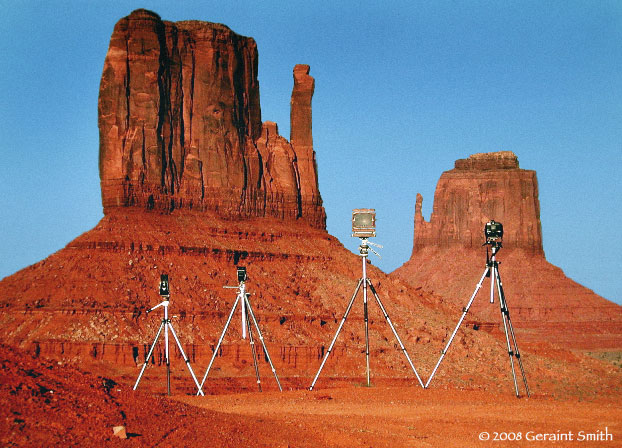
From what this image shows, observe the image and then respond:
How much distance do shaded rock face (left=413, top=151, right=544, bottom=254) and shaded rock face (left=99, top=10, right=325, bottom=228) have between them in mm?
51922

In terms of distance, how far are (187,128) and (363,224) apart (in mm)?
42510

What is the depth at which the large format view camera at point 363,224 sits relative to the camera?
99.7ft

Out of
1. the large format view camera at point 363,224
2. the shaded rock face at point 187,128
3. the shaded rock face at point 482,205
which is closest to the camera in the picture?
the large format view camera at point 363,224

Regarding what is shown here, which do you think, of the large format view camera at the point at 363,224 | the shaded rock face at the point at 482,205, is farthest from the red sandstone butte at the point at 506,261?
→ the large format view camera at the point at 363,224

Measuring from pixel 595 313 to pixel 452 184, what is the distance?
3489cm

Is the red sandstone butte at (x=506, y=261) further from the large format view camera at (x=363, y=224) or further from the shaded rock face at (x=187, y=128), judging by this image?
the large format view camera at (x=363, y=224)

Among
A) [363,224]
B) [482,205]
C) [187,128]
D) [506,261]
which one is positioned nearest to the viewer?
[363,224]

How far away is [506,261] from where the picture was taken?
383 feet

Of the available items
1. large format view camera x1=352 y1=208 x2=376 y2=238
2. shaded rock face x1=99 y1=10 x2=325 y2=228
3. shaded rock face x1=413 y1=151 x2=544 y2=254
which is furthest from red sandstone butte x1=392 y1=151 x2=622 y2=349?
large format view camera x1=352 y1=208 x2=376 y2=238

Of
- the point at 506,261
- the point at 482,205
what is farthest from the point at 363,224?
the point at 482,205

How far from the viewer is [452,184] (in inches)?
5251

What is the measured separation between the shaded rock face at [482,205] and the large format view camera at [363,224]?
93072 mm

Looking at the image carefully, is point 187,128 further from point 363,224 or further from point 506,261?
point 506,261

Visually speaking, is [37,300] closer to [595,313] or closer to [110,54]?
[110,54]
